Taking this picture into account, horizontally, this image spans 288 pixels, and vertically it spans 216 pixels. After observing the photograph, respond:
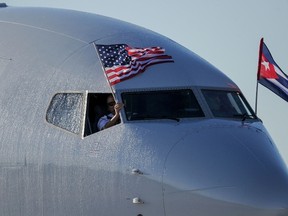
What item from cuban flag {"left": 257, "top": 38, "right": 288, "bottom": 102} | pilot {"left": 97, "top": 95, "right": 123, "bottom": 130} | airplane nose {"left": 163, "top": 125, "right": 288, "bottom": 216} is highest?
cuban flag {"left": 257, "top": 38, "right": 288, "bottom": 102}

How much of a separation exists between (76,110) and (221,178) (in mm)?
3122

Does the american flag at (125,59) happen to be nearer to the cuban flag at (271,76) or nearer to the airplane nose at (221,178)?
the airplane nose at (221,178)

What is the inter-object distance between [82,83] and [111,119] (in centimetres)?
93

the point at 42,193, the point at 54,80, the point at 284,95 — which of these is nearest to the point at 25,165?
the point at 42,193

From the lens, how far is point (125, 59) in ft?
45.9

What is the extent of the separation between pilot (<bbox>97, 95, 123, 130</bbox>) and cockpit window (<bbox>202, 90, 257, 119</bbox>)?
1.67m

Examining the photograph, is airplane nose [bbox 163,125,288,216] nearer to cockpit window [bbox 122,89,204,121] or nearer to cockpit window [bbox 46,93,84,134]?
cockpit window [bbox 122,89,204,121]

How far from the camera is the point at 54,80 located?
1389 cm

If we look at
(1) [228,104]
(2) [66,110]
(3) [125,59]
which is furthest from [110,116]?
(1) [228,104]

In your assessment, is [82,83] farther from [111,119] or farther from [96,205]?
[96,205]

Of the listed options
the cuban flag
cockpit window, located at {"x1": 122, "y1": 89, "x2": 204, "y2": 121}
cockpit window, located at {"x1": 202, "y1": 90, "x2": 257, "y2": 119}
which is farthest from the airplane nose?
the cuban flag

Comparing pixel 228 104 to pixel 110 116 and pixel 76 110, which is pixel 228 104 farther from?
pixel 76 110

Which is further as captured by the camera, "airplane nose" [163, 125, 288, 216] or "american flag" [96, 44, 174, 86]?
"american flag" [96, 44, 174, 86]

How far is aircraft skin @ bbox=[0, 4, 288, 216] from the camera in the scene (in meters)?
12.0
